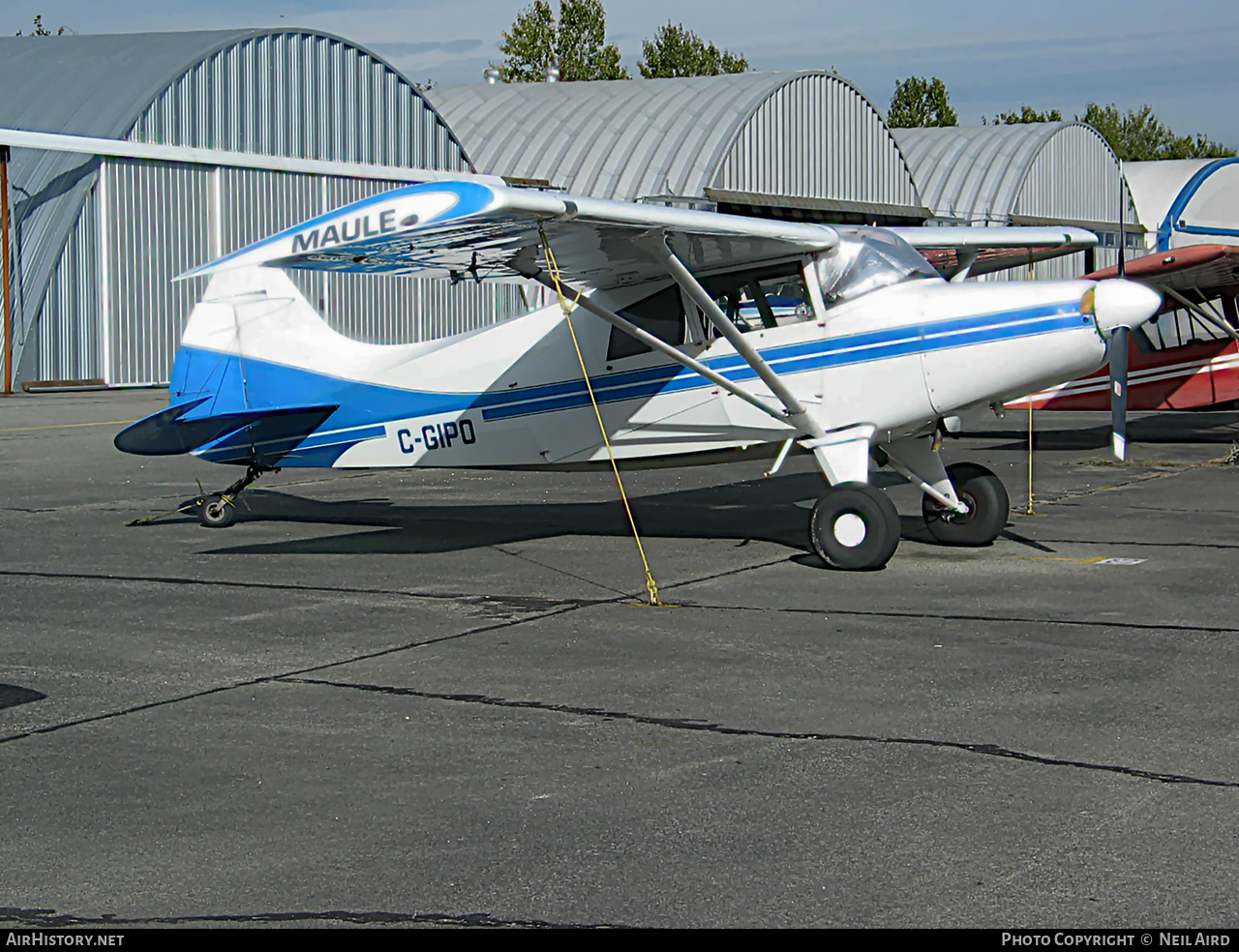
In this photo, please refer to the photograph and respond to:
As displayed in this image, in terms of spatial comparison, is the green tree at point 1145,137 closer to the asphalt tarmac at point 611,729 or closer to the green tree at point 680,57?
the green tree at point 680,57

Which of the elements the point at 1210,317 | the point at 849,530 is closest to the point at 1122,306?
the point at 849,530

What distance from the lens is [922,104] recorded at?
10300 centimetres

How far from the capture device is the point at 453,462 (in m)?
11.2

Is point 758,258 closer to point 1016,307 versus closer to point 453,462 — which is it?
point 1016,307

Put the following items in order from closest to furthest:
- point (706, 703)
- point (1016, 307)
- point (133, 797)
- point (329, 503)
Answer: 1. point (133, 797)
2. point (706, 703)
3. point (1016, 307)
4. point (329, 503)

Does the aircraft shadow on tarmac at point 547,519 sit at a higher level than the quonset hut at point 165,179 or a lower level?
lower

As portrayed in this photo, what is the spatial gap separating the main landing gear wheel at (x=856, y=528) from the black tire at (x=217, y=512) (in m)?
4.80

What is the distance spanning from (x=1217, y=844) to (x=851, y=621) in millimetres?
3666

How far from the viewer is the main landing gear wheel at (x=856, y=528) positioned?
376 inches

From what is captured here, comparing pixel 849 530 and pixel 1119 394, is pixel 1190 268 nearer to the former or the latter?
pixel 1119 394

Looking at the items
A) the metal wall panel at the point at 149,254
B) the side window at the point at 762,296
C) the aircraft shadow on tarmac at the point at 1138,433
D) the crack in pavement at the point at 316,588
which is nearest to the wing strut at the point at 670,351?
the side window at the point at 762,296

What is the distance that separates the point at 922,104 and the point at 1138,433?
282ft

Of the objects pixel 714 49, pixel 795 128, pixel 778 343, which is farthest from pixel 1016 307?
pixel 714 49

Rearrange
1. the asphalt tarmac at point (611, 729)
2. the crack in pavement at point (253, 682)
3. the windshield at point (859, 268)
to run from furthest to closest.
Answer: the windshield at point (859, 268), the crack in pavement at point (253, 682), the asphalt tarmac at point (611, 729)
